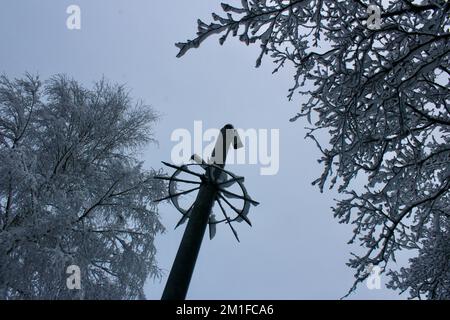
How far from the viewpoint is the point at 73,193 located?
6.89m

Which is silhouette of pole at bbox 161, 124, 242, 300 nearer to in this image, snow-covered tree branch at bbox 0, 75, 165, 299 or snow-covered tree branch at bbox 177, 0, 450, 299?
snow-covered tree branch at bbox 177, 0, 450, 299

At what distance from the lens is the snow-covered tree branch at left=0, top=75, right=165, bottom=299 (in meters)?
6.02

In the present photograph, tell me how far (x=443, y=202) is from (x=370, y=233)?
2406mm

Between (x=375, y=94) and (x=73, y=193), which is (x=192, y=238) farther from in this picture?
(x=73, y=193)

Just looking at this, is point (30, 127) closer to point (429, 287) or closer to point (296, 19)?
point (296, 19)

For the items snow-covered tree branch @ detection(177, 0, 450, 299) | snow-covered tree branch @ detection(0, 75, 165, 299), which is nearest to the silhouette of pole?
snow-covered tree branch @ detection(177, 0, 450, 299)

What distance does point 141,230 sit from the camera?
809cm

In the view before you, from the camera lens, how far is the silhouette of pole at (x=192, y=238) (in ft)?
6.67

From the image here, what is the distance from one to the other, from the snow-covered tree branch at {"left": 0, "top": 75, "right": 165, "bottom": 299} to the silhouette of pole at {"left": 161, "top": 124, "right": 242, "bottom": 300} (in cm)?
442

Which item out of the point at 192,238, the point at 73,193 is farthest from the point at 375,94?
the point at 73,193

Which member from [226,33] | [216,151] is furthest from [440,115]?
[216,151]

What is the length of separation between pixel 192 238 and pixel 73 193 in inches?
213

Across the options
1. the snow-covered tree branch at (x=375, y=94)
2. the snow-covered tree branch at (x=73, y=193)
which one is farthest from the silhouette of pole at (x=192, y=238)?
the snow-covered tree branch at (x=73, y=193)

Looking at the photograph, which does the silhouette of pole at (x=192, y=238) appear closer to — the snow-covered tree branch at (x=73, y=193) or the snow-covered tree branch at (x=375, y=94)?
the snow-covered tree branch at (x=375, y=94)
